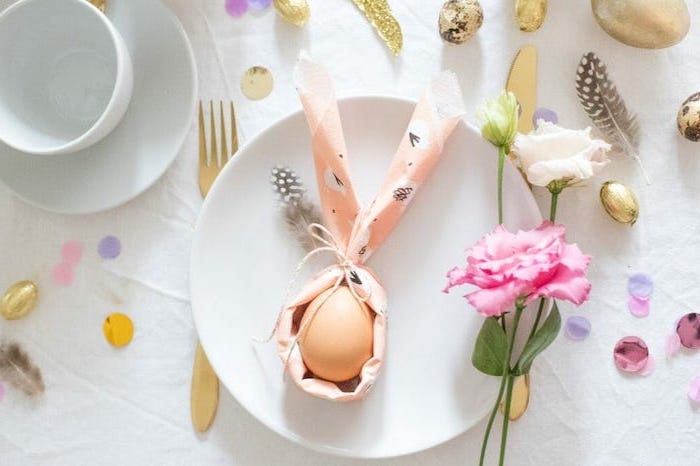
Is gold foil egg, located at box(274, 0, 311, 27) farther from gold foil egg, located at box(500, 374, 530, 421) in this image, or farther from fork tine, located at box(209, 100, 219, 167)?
gold foil egg, located at box(500, 374, 530, 421)

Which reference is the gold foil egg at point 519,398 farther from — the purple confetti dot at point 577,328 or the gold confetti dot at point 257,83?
the gold confetti dot at point 257,83

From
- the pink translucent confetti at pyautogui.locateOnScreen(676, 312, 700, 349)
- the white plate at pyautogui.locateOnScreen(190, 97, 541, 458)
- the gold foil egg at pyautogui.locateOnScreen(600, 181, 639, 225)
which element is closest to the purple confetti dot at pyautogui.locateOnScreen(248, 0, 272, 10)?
the white plate at pyautogui.locateOnScreen(190, 97, 541, 458)

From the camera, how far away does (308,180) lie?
2.54 feet

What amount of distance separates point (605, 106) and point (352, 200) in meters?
0.23

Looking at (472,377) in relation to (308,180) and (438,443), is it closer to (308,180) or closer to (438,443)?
(438,443)

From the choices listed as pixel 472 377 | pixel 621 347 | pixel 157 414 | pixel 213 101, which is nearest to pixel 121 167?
pixel 213 101

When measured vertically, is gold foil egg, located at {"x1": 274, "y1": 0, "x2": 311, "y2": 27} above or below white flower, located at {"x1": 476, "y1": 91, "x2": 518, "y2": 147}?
below

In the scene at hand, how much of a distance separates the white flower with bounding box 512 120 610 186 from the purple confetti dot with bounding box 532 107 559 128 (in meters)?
0.08

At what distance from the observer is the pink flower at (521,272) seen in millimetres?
620

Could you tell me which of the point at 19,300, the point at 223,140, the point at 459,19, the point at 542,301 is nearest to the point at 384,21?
the point at 459,19

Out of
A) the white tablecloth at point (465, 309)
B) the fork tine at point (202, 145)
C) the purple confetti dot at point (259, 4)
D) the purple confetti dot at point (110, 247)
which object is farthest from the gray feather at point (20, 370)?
the purple confetti dot at point (259, 4)

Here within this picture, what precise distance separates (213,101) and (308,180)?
113 mm

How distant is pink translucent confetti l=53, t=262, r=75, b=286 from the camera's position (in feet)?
2.67

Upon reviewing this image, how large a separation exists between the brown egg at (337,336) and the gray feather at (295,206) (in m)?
0.07
